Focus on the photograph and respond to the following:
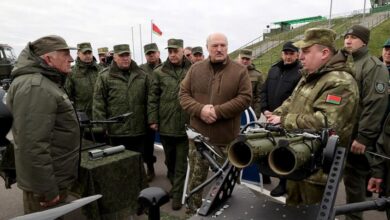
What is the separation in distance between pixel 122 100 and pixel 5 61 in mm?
17427

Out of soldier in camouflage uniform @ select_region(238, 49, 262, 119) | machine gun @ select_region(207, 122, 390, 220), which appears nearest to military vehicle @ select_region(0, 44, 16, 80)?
soldier in camouflage uniform @ select_region(238, 49, 262, 119)

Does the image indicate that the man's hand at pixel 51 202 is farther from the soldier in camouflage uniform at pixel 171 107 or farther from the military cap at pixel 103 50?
the military cap at pixel 103 50

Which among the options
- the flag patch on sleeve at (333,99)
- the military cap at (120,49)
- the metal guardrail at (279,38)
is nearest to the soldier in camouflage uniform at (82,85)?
the military cap at (120,49)

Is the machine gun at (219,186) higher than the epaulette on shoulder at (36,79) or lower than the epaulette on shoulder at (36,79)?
lower

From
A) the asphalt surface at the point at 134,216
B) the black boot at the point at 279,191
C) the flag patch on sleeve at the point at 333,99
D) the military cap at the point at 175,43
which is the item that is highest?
the military cap at the point at 175,43

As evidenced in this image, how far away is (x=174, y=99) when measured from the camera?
175 inches

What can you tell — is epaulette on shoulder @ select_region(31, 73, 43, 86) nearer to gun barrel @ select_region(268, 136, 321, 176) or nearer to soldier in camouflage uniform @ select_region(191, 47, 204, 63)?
gun barrel @ select_region(268, 136, 321, 176)

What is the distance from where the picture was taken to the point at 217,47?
3.37 metres

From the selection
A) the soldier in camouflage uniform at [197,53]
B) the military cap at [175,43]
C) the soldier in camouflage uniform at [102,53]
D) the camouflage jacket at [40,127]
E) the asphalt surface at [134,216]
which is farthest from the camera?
the soldier in camouflage uniform at [102,53]

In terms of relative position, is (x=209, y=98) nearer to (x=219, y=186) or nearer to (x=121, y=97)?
(x=121, y=97)

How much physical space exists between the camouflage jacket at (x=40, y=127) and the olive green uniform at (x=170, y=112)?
177 centimetres

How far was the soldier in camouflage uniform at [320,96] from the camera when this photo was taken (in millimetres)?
2074

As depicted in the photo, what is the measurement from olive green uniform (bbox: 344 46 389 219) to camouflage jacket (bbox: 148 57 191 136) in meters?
2.08

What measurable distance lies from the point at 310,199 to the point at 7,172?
301cm
